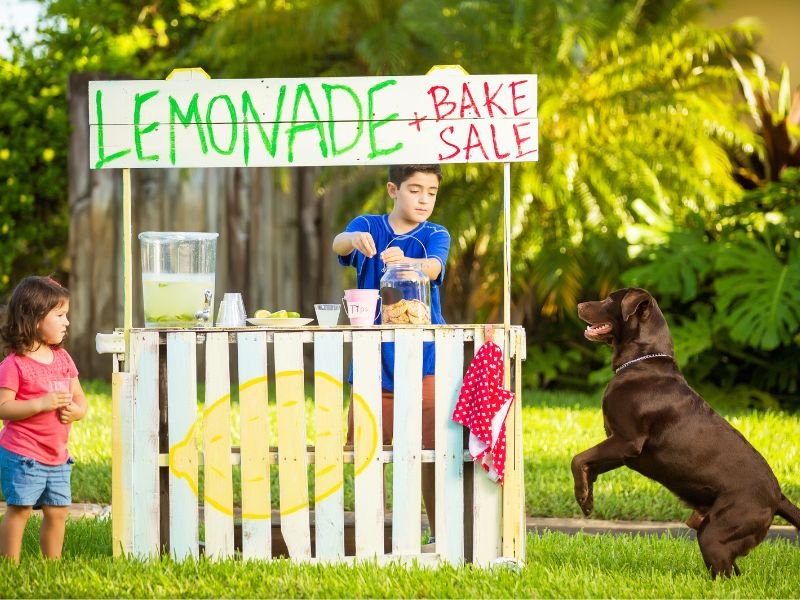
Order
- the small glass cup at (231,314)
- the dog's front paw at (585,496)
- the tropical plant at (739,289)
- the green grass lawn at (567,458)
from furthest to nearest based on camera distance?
the tropical plant at (739,289)
the green grass lawn at (567,458)
the small glass cup at (231,314)
the dog's front paw at (585,496)

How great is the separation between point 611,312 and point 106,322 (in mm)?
6517

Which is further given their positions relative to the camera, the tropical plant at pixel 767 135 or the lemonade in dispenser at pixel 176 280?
the tropical plant at pixel 767 135

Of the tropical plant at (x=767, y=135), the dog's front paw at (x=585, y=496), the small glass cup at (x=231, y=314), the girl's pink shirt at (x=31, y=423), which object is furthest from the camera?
the tropical plant at (x=767, y=135)

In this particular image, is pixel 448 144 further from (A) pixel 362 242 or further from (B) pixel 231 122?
(B) pixel 231 122

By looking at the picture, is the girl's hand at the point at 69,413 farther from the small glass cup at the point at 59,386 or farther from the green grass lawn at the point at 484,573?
the green grass lawn at the point at 484,573

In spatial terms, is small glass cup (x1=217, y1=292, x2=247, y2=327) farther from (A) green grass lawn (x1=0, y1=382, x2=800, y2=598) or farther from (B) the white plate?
(A) green grass lawn (x1=0, y1=382, x2=800, y2=598)

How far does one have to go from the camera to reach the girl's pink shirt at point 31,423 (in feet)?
14.6

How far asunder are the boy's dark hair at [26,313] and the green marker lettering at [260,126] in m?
0.95

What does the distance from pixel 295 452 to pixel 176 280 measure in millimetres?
837

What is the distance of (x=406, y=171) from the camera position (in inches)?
195

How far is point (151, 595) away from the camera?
407 cm

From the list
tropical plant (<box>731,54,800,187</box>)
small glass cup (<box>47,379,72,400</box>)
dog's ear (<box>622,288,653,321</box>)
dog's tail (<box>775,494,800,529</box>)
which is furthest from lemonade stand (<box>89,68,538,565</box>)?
tropical plant (<box>731,54,800,187</box>)

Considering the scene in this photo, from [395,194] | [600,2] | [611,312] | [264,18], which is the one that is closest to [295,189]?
[264,18]

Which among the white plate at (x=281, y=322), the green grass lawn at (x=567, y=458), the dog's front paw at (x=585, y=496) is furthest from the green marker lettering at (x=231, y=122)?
the green grass lawn at (x=567, y=458)
